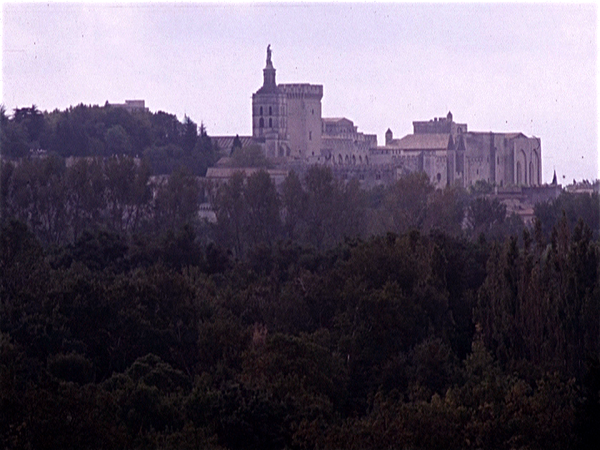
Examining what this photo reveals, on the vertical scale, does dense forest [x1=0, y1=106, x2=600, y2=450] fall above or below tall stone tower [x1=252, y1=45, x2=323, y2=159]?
below

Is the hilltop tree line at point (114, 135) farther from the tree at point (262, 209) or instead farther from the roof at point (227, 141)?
the tree at point (262, 209)

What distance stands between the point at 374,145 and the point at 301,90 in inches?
332

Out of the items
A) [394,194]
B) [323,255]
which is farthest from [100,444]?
[394,194]

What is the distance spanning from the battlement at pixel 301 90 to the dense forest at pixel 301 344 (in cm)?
5770

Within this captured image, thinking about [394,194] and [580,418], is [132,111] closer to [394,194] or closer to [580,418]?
[394,194]

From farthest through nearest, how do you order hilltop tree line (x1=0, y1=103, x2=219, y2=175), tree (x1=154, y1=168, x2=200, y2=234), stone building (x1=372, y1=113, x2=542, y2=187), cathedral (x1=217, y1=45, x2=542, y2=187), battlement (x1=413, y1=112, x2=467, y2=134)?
battlement (x1=413, y1=112, x2=467, y2=134), stone building (x1=372, y1=113, x2=542, y2=187), cathedral (x1=217, y1=45, x2=542, y2=187), hilltop tree line (x1=0, y1=103, x2=219, y2=175), tree (x1=154, y1=168, x2=200, y2=234)

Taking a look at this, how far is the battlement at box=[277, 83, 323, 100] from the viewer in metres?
92.6

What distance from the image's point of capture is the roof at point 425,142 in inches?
3752

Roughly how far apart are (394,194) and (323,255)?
1933cm

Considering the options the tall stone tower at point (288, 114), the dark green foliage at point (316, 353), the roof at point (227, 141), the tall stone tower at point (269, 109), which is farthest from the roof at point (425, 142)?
the dark green foliage at point (316, 353)

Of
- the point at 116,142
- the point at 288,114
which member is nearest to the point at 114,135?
the point at 116,142

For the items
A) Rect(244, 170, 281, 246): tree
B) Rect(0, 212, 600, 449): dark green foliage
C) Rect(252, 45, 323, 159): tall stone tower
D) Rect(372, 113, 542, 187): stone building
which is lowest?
Rect(0, 212, 600, 449): dark green foliage

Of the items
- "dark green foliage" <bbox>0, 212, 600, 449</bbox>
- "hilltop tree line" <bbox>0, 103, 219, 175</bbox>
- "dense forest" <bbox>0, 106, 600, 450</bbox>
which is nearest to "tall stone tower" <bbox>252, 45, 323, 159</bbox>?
"hilltop tree line" <bbox>0, 103, 219, 175</bbox>

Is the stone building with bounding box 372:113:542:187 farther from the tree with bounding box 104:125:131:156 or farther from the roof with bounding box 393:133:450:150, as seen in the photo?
the tree with bounding box 104:125:131:156
